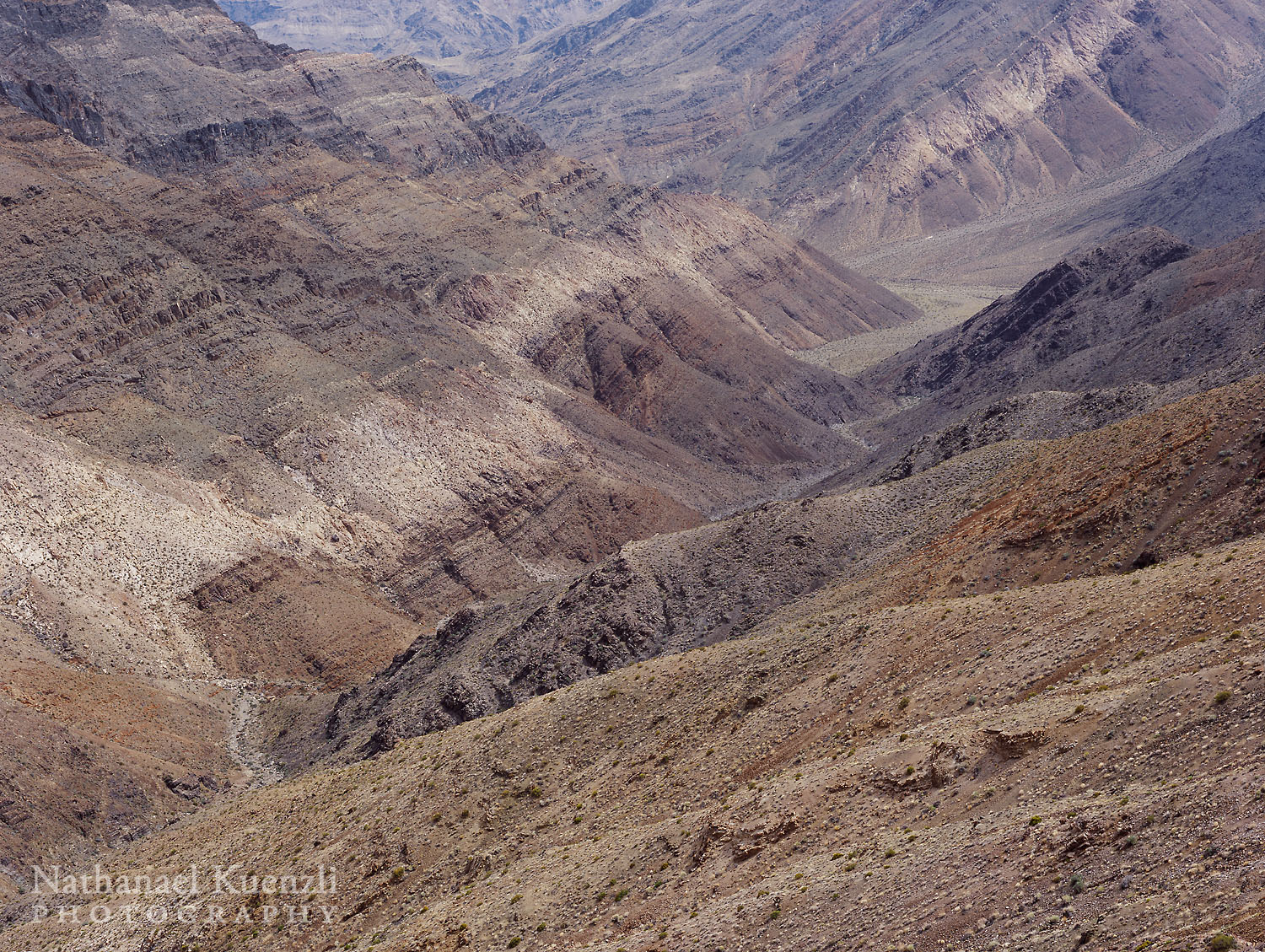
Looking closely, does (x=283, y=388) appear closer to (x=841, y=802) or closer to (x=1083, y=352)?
(x=1083, y=352)

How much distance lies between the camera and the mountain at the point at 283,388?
164ft

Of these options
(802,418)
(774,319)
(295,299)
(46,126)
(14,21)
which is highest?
(14,21)

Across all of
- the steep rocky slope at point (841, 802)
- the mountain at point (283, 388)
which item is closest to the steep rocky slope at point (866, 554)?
the steep rocky slope at point (841, 802)

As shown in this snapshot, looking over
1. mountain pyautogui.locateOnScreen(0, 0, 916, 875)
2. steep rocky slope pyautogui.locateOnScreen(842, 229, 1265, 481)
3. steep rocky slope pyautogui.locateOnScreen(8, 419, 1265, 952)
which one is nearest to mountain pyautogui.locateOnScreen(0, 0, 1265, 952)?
steep rocky slope pyautogui.locateOnScreen(8, 419, 1265, 952)

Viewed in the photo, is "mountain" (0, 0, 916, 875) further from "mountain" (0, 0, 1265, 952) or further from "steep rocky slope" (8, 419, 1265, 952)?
"steep rocky slope" (8, 419, 1265, 952)

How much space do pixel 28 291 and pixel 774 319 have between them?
78757 millimetres

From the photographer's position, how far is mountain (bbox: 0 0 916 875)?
164ft

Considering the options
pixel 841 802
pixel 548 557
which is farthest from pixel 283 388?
pixel 841 802

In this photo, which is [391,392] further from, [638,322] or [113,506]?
[638,322]

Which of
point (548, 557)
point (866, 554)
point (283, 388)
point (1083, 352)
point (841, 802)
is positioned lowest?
point (1083, 352)

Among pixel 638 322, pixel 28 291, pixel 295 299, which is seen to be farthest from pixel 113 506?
pixel 638 322

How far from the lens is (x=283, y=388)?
225 feet

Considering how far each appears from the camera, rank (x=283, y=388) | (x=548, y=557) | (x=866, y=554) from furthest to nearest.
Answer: (x=283, y=388) < (x=548, y=557) < (x=866, y=554)

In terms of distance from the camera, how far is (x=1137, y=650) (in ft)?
71.8
